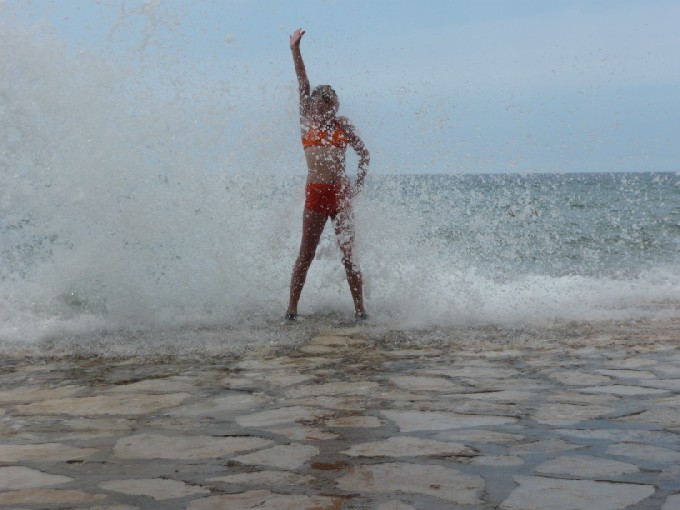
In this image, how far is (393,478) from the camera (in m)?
2.81

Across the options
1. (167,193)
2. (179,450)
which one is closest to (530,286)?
(167,193)

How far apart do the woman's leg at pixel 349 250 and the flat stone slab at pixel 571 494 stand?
4.04m

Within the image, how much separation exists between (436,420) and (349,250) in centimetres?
324

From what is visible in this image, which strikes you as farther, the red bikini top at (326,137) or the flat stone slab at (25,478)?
the red bikini top at (326,137)

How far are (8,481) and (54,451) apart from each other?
1.17 ft

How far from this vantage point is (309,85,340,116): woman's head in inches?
256

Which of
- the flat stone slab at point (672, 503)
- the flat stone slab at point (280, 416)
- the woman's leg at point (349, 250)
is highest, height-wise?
the woman's leg at point (349, 250)

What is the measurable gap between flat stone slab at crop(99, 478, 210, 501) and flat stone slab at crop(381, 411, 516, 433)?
1.02 meters

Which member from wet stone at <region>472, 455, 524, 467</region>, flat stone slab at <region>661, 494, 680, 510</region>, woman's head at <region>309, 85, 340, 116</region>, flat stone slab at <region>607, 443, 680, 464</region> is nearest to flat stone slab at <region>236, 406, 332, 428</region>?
wet stone at <region>472, 455, 524, 467</region>

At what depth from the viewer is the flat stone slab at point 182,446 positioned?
314 cm

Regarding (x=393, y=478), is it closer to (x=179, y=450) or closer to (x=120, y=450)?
(x=179, y=450)

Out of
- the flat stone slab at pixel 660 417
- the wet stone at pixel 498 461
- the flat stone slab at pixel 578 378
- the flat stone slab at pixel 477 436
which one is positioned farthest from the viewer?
the flat stone slab at pixel 578 378

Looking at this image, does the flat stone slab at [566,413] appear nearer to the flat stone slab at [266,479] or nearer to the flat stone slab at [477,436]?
the flat stone slab at [477,436]

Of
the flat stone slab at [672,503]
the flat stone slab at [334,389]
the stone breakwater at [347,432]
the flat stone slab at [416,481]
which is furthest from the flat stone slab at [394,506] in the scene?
the flat stone slab at [334,389]
